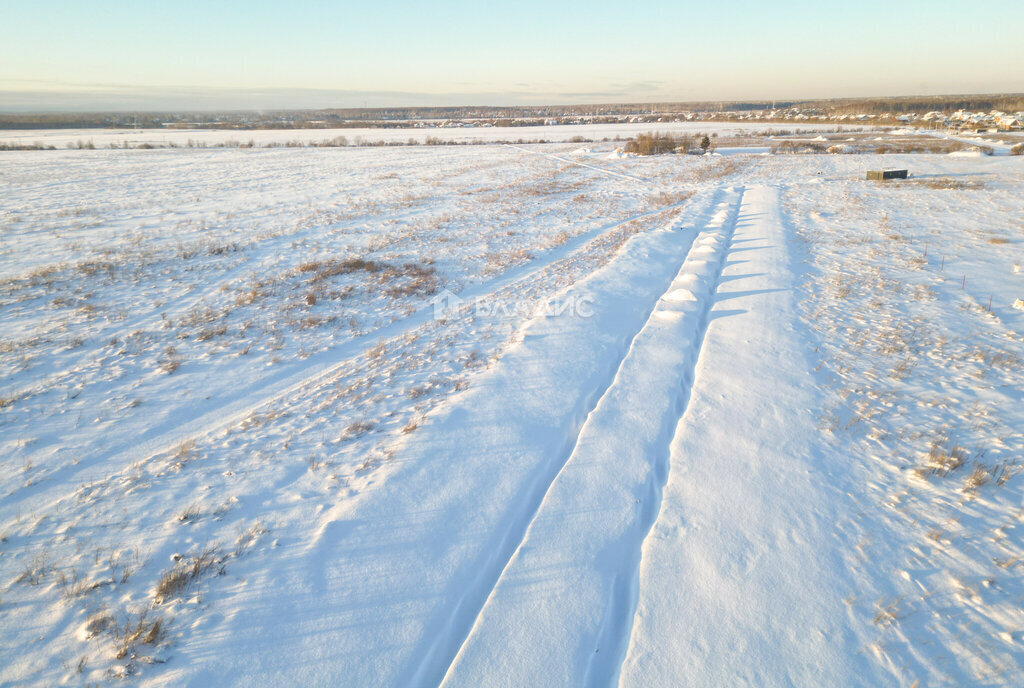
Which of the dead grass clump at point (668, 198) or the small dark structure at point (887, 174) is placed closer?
the dead grass clump at point (668, 198)

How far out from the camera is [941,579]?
380 cm

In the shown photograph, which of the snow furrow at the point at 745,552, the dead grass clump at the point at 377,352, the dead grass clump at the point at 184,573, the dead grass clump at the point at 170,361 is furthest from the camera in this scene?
the dead grass clump at the point at 377,352

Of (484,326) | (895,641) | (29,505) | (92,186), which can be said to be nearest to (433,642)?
(895,641)

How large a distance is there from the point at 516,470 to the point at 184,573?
305 centimetres

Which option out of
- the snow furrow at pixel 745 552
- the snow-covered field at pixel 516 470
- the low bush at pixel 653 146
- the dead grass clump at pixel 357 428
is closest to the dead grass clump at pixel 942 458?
the snow-covered field at pixel 516 470

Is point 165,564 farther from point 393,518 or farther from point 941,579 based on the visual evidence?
point 941,579

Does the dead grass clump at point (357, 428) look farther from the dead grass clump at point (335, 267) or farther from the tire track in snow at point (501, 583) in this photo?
the dead grass clump at point (335, 267)

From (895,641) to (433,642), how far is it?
10.7 feet

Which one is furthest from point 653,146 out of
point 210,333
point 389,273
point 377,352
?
point 210,333

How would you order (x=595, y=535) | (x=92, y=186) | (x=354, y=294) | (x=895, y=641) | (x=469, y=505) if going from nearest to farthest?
(x=895, y=641)
(x=595, y=535)
(x=469, y=505)
(x=354, y=294)
(x=92, y=186)

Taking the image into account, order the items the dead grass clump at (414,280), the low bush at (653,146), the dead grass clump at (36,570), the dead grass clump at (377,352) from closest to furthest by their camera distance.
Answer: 1. the dead grass clump at (36,570)
2. the dead grass clump at (377,352)
3. the dead grass clump at (414,280)
4. the low bush at (653,146)

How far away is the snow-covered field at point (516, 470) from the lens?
11.2 feet

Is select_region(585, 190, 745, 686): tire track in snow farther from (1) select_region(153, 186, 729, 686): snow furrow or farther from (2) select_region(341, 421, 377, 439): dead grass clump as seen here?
(2) select_region(341, 421, 377, 439): dead grass clump

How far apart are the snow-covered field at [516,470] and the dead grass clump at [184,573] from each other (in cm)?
2
